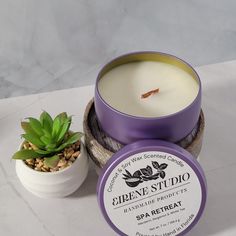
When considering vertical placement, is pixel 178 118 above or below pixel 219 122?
above

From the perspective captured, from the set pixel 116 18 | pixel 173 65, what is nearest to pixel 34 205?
pixel 173 65

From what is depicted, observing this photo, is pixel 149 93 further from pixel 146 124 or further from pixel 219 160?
pixel 219 160

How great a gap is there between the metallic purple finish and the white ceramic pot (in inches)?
2.8

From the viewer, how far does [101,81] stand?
2.34ft

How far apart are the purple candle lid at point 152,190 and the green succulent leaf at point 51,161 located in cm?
7

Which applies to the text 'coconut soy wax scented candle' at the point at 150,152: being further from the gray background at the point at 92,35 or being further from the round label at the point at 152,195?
the gray background at the point at 92,35

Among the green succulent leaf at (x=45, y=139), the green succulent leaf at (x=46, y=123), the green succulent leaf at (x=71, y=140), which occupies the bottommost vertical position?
the green succulent leaf at (x=71, y=140)

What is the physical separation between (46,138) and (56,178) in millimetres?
54

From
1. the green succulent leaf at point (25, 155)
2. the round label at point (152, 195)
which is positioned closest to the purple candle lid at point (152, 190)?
the round label at point (152, 195)

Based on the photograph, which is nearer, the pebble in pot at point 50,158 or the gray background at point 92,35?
the pebble in pot at point 50,158

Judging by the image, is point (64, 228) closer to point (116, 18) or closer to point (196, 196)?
point (196, 196)

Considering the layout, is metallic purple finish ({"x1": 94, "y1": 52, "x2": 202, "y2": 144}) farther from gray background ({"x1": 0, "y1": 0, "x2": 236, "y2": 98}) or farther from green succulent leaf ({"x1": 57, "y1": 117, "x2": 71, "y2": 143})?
gray background ({"x1": 0, "y1": 0, "x2": 236, "y2": 98})

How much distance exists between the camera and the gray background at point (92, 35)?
96cm

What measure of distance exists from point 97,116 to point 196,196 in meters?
0.16
